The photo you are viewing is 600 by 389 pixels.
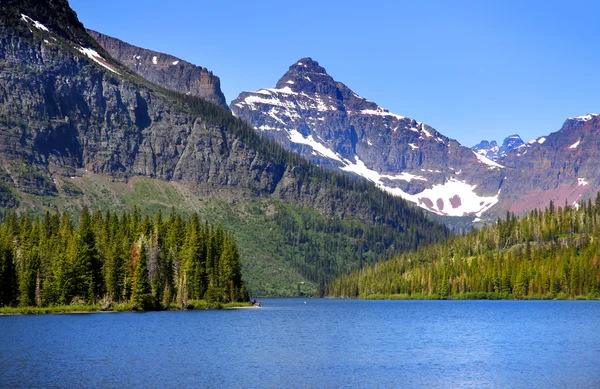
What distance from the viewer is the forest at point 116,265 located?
13775 cm

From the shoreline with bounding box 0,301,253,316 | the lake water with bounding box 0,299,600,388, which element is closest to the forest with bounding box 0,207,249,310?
the shoreline with bounding box 0,301,253,316

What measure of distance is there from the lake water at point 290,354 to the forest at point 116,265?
11.9 metres

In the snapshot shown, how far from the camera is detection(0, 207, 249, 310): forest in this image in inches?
5423

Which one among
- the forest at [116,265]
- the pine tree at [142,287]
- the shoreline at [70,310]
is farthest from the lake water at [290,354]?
the pine tree at [142,287]

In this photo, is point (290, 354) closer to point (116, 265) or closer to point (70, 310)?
point (70, 310)

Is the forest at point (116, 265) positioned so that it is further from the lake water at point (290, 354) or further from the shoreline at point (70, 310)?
the lake water at point (290, 354)

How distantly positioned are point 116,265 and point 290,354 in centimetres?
7406

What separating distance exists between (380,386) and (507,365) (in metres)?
18.9

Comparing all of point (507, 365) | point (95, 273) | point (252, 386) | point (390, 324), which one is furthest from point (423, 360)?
point (95, 273)

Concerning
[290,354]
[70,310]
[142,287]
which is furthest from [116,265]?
[290,354]

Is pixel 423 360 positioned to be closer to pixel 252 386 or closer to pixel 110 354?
pixel 252 386

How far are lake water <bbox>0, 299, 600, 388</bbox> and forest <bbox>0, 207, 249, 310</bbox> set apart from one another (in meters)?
11.9

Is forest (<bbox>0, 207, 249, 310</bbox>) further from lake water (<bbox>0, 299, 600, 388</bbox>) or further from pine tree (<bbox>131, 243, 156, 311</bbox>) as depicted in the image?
lake water (<bbox>0, 299, 600, 388</bbox>)

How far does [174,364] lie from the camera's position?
236 ft
